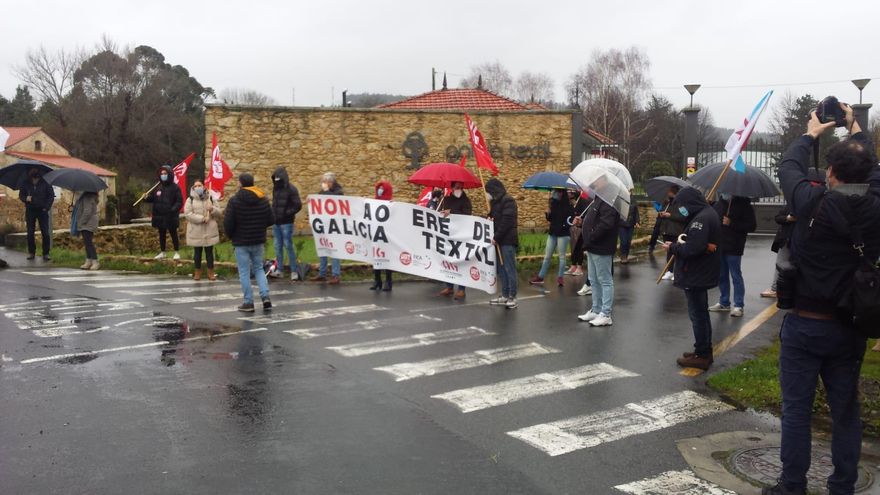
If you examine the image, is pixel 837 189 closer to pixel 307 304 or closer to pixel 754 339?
→ pixel 754 339

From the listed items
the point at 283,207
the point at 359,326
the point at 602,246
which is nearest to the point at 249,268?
the point at 359,326

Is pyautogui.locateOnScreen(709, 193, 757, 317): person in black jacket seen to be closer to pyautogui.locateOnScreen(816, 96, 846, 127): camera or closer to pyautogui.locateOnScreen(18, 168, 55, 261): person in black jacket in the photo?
pyautogui.locateOnScreen(816, 96, 846, 127): camera

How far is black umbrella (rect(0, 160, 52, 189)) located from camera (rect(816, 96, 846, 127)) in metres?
15.4

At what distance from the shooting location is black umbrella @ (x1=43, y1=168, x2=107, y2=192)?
49.4 ft

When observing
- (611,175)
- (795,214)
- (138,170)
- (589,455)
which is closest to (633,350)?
(611,175)

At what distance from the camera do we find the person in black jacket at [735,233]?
36.7 ft

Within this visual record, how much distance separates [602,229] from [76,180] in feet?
34.1

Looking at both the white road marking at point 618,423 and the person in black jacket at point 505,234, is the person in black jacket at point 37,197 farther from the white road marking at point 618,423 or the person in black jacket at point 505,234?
the white road marking at point 618,423

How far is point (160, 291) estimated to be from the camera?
1289cm

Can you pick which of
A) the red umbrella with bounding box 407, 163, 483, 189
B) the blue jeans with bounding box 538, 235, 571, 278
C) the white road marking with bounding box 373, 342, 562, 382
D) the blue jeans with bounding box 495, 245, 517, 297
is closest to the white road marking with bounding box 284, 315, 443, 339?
the blue jeans with bounding box 495, 245, 517, 297

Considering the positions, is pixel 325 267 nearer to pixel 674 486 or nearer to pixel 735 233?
pixel 735 233

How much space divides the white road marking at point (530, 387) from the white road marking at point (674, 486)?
1.81m

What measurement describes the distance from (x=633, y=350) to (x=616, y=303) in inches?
128

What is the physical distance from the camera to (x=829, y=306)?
467 cm
